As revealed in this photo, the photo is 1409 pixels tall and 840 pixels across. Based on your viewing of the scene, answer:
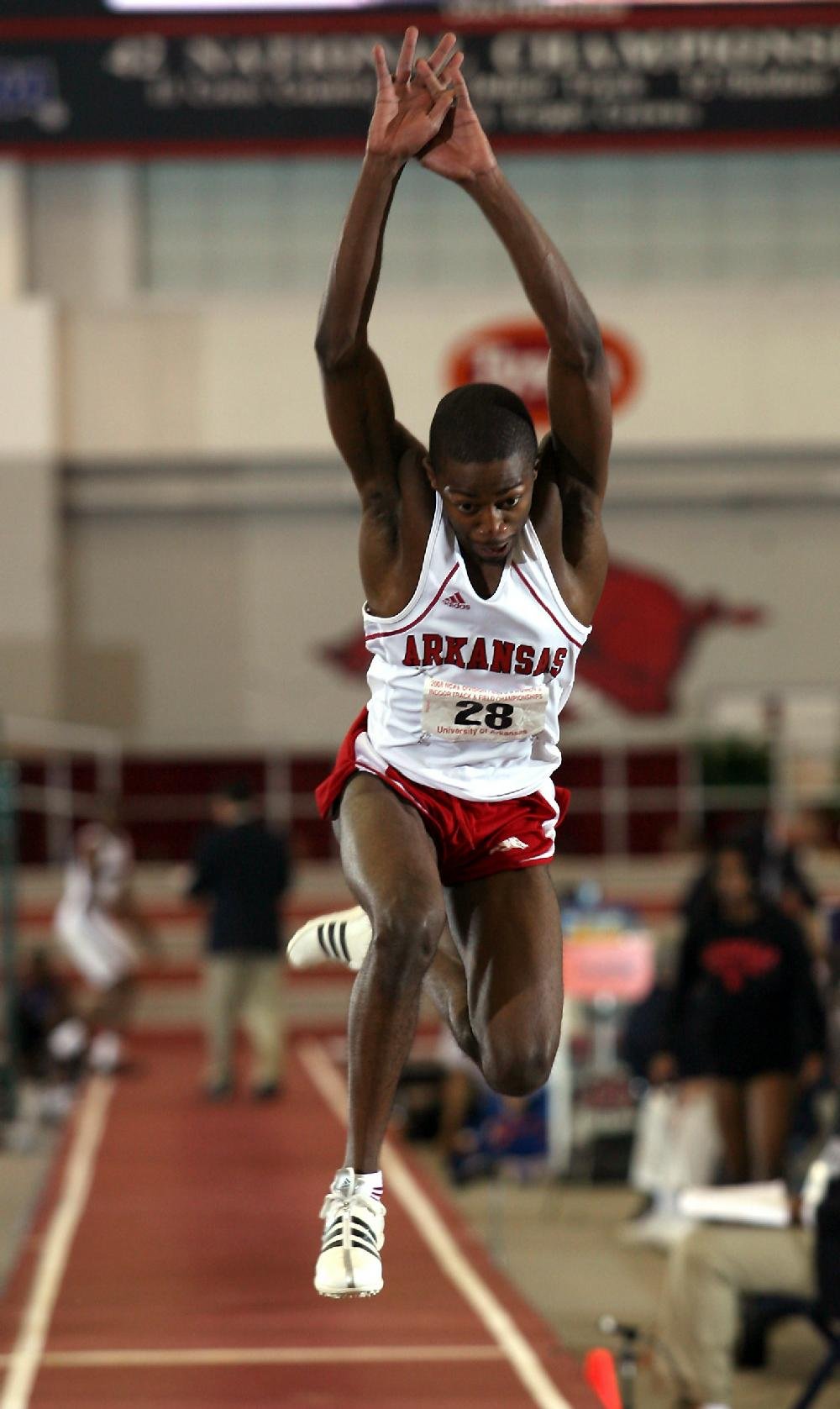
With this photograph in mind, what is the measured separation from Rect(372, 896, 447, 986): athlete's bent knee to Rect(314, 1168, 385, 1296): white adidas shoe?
0.39 meters

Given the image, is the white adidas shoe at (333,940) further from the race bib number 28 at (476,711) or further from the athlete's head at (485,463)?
the athlete's head at (485,463)

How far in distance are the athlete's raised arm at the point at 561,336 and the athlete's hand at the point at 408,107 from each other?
0.02 metres

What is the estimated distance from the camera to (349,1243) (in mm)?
3371

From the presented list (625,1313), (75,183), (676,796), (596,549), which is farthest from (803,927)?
(75,183)

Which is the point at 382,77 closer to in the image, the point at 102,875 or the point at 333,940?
the point at 333,940

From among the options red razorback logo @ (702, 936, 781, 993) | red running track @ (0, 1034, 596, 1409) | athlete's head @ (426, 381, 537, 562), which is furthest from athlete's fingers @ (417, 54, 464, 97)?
red razorback logo @ (702, 936, 781, 993)

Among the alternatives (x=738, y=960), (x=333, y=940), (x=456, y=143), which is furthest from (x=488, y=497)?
(x=738, y=960)

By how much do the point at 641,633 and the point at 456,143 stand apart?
15423 millimetres

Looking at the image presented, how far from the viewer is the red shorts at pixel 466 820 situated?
3.73 meters

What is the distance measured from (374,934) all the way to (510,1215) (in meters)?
6.86

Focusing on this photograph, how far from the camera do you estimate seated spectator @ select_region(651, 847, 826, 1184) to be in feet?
26.2

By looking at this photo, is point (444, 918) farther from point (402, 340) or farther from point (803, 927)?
point (402, 340)

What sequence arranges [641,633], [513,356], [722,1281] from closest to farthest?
1. [722,1281]
2. [513,356]
3. [641,633]

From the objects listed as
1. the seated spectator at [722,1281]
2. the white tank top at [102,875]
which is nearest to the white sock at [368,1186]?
the seated spectator at [722,1281]
